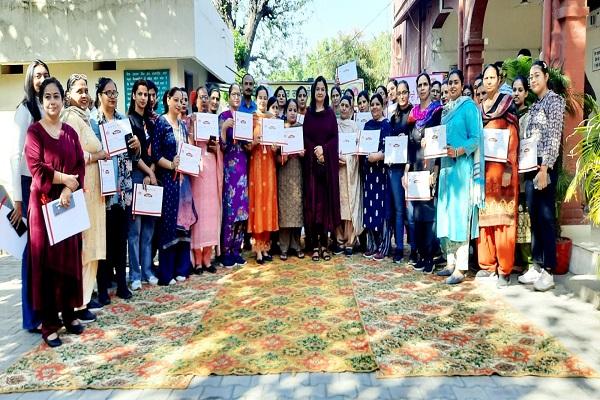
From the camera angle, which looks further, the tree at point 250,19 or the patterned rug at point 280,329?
the tree at point 250,19

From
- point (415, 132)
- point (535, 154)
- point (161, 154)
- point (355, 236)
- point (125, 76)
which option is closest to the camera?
point (535, 154)

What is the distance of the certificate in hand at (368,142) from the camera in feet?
20.3

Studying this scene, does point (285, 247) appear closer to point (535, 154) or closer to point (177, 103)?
point (177, 103)

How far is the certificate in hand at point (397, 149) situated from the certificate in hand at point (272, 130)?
1.18m

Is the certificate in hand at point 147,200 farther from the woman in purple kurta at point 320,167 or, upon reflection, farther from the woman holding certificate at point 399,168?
the woman holding certificate at point 399,168

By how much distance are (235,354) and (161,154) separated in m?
2.41

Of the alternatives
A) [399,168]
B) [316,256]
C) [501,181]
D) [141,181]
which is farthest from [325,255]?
[141,181]

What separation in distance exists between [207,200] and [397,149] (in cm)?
212

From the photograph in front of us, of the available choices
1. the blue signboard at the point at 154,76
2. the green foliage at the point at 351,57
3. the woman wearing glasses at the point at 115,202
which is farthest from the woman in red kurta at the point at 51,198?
the green foliage at the point at 351,57

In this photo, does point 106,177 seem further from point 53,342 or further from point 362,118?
point 362,118

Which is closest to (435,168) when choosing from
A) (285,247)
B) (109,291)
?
(285,247)

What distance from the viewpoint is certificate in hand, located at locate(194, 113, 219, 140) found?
17.9 ft

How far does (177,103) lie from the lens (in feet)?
17.4

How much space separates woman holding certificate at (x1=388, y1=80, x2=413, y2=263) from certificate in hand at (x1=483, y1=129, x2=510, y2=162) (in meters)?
1.06
